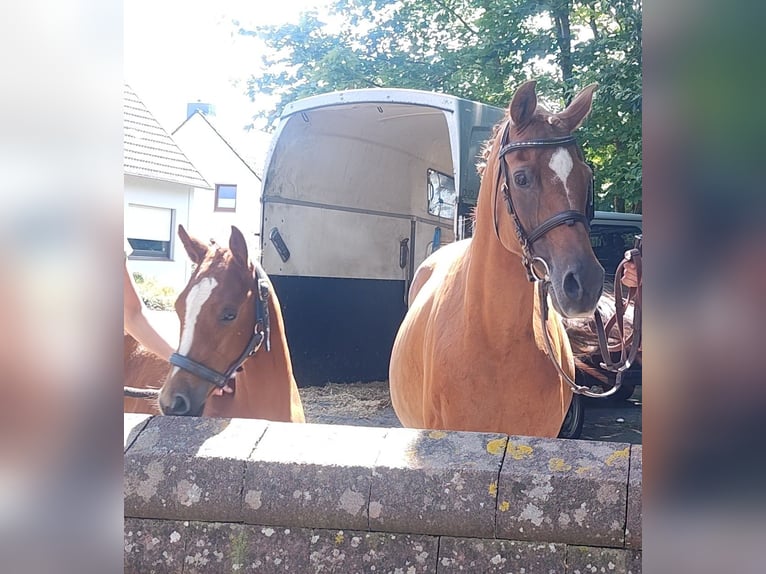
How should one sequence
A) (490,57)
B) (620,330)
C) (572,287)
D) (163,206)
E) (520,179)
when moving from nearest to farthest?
(572,287)
(520,179)
(620,330)
(490,57)
(163,206)

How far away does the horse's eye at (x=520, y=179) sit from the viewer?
2.26 meters

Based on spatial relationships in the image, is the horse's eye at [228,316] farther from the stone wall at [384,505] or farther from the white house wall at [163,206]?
the white house wall at [163,206]

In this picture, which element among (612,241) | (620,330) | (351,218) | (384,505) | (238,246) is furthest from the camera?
(351,218)

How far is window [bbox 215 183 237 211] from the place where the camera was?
15.6 metres

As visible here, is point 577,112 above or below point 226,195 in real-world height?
above

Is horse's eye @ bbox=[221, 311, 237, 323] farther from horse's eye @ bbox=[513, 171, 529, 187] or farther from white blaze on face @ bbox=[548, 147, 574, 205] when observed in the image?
white blaze on face @ bbox=[548, 147, 574, 205]

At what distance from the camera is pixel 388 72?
7.99m

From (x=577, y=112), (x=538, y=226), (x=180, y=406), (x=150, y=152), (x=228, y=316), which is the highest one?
(x=150, y=152)

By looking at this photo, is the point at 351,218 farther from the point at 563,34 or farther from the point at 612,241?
the point at 563,34

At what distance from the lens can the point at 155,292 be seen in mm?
9695

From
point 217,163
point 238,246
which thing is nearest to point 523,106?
point 238,246

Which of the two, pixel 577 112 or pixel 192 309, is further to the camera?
pixel 192 309

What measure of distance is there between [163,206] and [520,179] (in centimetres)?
961
